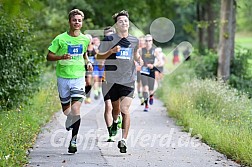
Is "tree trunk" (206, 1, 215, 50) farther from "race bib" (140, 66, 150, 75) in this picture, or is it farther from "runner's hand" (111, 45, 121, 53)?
"runner's hand" (111, 45, 121, 53)

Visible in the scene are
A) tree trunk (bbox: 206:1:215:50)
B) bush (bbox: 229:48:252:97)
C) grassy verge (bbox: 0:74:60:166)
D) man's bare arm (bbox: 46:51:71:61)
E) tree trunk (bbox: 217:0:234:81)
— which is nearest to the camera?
grassy verge (bbox: 0:74:60:166)

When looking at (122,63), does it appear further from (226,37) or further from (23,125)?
(226,37)

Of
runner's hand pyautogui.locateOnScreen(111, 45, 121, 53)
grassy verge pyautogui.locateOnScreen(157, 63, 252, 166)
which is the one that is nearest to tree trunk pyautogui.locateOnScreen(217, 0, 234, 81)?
grassy verge pyautogui.locateOnScreen(157, 63, 252, 166)

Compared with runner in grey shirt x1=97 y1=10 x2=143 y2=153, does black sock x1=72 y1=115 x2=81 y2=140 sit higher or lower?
lower

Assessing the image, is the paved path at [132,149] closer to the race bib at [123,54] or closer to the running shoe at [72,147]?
the running shoe at [72,147]

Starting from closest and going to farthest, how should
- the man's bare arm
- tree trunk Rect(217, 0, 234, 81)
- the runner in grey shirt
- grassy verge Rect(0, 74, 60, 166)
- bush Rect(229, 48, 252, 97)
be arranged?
grassy verge Rect(0, 74, 60, 166), the man's bare arm, the runner in grey shirt, tree trunk Rect(217, 0, 234, 81), bush Rect(229, 48, 252, 97)

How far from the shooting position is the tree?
18516 millimetres

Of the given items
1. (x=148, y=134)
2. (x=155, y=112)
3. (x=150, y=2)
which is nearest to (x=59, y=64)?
(x=148, y=134)

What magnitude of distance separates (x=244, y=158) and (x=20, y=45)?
22.2 feet

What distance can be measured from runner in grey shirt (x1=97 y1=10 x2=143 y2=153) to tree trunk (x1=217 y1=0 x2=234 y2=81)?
9.24 m

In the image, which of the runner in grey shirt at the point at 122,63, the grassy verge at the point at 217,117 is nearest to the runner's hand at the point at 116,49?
the runner in grey shirt at the point at 122,63

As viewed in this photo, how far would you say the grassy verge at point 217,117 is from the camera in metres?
9.09

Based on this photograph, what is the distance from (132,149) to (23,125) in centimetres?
195

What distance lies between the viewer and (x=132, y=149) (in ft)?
32.0
